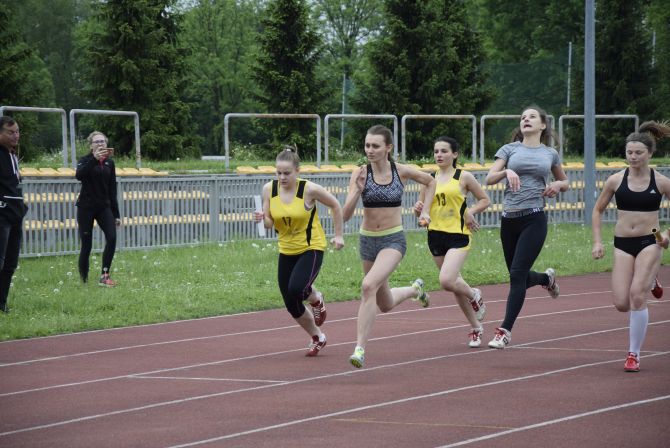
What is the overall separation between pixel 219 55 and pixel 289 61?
1567 inches

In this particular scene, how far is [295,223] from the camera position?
415 inches

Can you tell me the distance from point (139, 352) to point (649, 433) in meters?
5.50

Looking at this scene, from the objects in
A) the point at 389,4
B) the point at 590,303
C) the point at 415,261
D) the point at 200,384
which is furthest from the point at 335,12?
the point at 200,384

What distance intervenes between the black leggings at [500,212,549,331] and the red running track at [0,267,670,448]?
0.43 meters

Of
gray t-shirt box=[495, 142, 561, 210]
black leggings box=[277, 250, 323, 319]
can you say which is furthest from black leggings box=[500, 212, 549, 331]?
black leggings box=[277, 250, 323, 319]

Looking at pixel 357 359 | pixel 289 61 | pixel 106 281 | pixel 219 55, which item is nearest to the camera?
pixel 357 359

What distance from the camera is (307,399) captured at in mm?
8406

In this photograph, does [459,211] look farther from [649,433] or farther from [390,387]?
[649,433]

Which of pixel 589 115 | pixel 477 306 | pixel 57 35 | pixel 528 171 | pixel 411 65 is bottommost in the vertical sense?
pixel 477 306

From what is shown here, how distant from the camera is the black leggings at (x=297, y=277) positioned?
10.4 metres

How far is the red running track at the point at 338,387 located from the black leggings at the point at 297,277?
0.51 meters

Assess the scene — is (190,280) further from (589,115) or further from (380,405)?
(589,115)

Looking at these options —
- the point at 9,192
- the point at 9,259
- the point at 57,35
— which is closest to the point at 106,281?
A: the point at 9,259

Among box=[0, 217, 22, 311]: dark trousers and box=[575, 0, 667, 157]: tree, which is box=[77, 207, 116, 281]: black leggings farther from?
box=[575, 0, 667, 157]: tree
